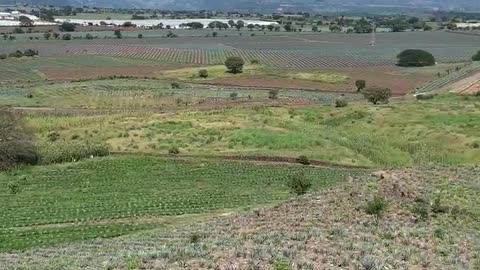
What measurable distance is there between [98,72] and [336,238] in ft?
398

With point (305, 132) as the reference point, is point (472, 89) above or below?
above

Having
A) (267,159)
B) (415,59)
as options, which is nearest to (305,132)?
(267,159)

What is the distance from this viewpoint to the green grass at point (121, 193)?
39875 mm

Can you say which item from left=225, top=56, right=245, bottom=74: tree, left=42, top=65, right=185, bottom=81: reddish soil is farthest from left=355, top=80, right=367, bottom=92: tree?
left=42, top=65, right=185, bottom=81: reddish soil

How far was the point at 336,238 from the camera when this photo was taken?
2334 cm

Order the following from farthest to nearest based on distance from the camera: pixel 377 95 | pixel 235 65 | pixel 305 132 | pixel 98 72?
1. pixel 98 72
2. pixel 235 65
3. pixel 377 95
4. pixel 305 132

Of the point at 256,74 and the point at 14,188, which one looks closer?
the point at 14,188

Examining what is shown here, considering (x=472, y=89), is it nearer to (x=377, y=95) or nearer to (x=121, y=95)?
(x=377, y=95)

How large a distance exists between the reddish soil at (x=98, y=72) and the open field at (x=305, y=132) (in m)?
51.3

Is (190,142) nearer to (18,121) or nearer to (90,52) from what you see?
(18,121)

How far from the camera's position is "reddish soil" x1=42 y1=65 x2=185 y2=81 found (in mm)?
132625

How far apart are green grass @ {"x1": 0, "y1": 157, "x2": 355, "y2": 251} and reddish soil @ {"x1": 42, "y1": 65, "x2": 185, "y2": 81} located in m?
75.5

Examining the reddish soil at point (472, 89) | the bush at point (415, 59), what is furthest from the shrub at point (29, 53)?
the reddish soil at point (472, 89)

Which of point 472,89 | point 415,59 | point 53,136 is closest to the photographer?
point 53,136
